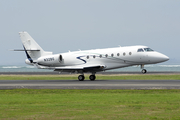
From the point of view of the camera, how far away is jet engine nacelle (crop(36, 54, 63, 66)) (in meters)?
38.8

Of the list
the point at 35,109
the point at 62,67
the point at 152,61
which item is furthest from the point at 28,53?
the point at 35,109

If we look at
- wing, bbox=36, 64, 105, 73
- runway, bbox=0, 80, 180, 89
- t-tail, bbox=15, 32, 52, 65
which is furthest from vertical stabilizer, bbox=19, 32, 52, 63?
runway, bbox=0, 80, 180, 89

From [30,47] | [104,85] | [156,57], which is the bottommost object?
[104,85]

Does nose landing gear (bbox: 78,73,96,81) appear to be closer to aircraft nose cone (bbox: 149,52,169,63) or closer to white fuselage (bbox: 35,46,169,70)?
white fuselage (bbox: 35,46,169,70)

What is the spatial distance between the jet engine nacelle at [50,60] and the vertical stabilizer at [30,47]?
1.41 m

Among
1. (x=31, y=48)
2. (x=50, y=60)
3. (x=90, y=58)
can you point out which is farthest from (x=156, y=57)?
(x=31, y=48)

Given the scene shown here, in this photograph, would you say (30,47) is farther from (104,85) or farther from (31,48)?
(104,85)

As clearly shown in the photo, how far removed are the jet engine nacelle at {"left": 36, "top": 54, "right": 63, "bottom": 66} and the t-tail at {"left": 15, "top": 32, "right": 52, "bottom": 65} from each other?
1316 millimetres

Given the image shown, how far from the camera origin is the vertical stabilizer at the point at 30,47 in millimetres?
40188

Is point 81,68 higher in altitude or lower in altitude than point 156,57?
lower

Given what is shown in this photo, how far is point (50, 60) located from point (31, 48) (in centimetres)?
354

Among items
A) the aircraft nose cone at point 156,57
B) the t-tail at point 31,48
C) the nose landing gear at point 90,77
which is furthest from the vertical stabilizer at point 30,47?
the aircraft nose cone at point 156,57

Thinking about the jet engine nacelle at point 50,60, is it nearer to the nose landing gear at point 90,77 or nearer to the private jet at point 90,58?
the private jet at point 90,58

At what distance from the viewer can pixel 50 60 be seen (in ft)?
128
